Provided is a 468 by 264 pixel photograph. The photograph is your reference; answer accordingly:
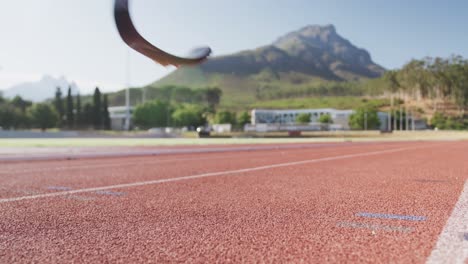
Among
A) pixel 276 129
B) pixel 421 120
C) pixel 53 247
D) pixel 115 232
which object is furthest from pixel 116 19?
pixel 421 120

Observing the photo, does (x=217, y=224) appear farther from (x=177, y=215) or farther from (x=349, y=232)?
(x=349, y=232)

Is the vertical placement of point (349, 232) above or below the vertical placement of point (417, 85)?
below

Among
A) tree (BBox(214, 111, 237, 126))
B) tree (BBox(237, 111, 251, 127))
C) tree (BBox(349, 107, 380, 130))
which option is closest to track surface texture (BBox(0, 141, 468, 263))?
tree (BBox(349, 107, 380, 130))

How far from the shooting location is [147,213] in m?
5.57

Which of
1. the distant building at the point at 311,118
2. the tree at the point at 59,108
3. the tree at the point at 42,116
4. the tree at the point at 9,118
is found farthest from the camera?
the distant building at the point at 311,118

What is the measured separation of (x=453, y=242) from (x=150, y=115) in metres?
134

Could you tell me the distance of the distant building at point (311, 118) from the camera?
137125 millimetres

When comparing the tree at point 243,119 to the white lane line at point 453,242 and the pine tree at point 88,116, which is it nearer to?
the pine tree at point 88,116

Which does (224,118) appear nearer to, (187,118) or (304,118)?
(187,118)

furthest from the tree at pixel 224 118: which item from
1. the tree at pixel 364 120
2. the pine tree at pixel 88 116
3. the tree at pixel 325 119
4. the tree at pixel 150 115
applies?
the pine tree at pixel 88 116

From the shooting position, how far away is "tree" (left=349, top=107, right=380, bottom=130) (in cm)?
12800

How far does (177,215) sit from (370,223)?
6.97ft

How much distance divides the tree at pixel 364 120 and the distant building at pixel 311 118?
4.17 meters

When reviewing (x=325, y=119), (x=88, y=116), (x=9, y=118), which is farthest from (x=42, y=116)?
(x=325, y=119)
